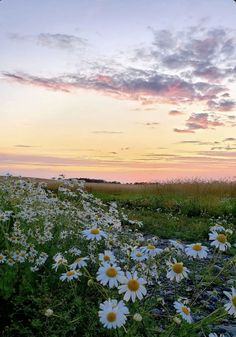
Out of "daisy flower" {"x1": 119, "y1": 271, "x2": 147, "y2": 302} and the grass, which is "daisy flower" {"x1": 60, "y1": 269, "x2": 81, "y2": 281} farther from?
the grass

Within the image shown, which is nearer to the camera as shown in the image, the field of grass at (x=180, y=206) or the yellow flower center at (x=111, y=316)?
the yellow flower center at (x=111, y=316)

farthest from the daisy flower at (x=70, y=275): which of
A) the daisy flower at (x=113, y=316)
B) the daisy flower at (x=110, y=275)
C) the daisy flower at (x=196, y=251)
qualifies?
the daisy flower at (x=196, y=251)

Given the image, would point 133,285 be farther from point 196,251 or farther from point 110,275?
point 196,251

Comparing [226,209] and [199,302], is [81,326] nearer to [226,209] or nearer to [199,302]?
[199,302]

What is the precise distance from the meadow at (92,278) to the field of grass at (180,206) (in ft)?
8.40

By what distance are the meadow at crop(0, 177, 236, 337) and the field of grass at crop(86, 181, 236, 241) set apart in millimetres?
2559

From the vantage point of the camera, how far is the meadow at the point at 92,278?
3273 mm

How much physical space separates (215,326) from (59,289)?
1.65 m

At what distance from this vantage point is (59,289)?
4.45m

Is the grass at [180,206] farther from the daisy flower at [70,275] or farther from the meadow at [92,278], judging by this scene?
the daisy flower at [70,275]

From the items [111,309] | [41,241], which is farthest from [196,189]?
[111,309]

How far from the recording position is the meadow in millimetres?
3273

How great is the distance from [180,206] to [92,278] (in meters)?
12.5

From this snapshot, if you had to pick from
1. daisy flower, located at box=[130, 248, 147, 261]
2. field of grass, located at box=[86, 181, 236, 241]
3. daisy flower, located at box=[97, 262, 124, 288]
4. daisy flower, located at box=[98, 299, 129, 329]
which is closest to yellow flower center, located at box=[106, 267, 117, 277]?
daisy flower, located at box=[97, 262, 124, 288]
